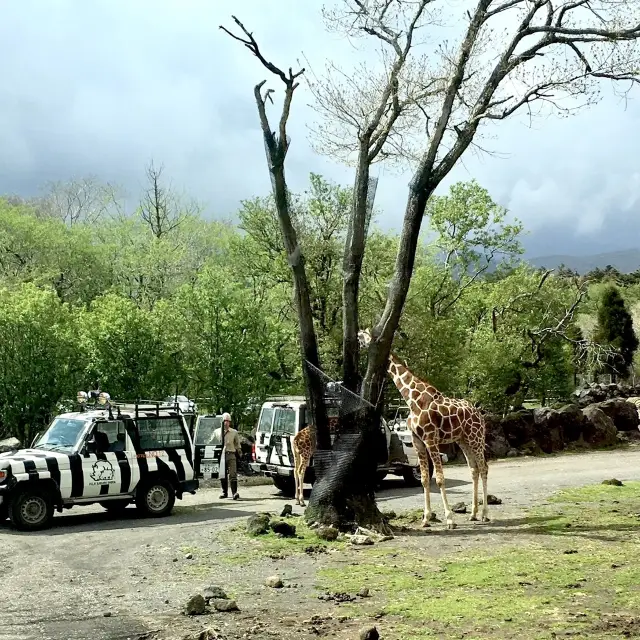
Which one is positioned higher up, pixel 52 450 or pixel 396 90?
pixel 396 90

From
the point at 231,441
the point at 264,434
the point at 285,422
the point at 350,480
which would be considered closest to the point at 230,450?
the point at 231,441

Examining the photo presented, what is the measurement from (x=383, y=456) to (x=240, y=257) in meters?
16.6

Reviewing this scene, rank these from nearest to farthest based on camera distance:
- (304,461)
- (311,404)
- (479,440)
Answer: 1. (311,404)
2. (479,440)
3. (304,461)

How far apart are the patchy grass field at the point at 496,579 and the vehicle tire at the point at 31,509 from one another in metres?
3.52

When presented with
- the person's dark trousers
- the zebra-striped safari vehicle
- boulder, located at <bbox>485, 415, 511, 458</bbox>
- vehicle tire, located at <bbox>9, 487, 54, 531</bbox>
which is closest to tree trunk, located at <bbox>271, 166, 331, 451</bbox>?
the zebra-striped safari vehicle

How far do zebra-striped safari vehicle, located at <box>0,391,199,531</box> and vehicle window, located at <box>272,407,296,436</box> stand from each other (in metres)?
2.60

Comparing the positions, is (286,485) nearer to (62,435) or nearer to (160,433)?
(160,433)

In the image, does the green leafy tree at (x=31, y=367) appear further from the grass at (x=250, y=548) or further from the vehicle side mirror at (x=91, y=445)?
the grass at (x=250, y=548)

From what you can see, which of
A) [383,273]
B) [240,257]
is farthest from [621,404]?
[240,257]

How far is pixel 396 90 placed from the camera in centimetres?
1482

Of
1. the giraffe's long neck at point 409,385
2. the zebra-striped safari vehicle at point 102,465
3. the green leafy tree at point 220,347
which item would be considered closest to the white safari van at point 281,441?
the zebra-striped safari vehicle at point 102,465

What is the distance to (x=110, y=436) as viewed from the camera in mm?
15594

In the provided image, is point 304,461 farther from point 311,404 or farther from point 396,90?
point 396,90

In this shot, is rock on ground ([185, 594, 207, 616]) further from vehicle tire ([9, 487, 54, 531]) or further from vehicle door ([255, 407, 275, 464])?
vehicle door ([255, 407, 275, 464])
